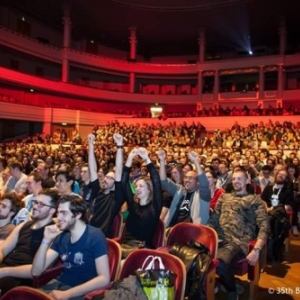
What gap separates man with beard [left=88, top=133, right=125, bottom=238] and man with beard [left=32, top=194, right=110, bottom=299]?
124 cm

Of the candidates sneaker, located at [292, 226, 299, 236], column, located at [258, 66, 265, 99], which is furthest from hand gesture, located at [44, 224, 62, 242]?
column, located at [258, 66, 265, 99]

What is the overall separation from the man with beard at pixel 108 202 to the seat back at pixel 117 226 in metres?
0.06

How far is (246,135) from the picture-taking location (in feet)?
51.8

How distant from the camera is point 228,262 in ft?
11.1

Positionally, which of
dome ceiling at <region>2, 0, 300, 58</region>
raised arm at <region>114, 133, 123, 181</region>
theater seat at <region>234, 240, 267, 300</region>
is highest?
dome ceiling at <region>2, 0, 300, 58</region>

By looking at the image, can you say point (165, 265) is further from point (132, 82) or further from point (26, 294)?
point (132, 82)

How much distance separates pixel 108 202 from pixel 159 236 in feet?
2.34

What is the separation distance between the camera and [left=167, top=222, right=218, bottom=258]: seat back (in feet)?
10.8

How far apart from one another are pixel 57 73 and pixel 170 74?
27.7 ft

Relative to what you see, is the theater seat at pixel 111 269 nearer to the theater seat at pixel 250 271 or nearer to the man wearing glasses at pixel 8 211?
the man wearing glasses at pixel 8 211

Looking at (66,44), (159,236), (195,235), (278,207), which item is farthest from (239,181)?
(66,44)

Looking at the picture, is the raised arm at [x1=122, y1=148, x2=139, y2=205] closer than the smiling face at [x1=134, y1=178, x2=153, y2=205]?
No

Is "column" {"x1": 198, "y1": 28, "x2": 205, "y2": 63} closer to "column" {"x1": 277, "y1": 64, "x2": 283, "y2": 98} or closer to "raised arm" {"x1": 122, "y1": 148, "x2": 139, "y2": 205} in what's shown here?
"column" {"x1": 277, "y1": 64, "x2": 283, "y2": 98}

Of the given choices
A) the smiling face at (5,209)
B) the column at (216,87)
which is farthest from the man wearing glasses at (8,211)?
the column at (216,87)
